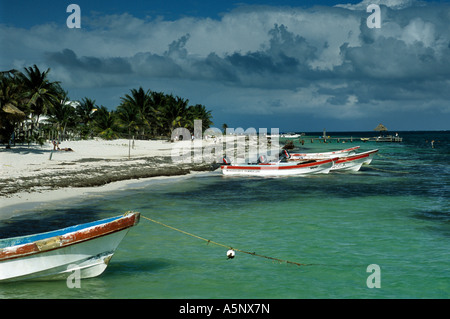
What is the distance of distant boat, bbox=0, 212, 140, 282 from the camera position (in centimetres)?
790

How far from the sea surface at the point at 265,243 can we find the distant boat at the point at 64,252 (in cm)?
62

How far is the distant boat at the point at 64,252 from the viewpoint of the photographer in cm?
790

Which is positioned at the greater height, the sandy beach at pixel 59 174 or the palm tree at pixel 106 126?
the palm tree at pixel 106 126

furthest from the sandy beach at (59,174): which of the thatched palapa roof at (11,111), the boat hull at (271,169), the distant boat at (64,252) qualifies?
the distant boat at (64,252)

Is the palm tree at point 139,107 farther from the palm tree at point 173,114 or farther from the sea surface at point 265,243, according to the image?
the sea surface at point 265,243

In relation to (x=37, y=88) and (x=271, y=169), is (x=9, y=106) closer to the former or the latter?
(x=37, y=88)

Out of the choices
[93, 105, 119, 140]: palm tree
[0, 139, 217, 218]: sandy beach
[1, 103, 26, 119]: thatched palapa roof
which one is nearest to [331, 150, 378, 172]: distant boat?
[0, 139, 217, 218]: sandy beach

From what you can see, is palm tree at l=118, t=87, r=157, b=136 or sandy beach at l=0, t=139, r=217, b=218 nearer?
sandy beach at l=0, t=139, r=217, b=218

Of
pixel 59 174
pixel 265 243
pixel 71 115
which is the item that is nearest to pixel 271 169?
pixel 59 174

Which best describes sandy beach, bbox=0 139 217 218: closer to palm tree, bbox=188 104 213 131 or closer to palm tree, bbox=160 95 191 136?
palm tree, bbox=160 95 191 136

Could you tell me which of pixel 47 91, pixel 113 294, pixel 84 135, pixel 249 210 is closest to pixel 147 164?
pixel 47 91

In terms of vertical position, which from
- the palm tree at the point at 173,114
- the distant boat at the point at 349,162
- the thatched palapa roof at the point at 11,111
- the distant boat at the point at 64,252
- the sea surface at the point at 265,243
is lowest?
the sea surface at the point at 265,243

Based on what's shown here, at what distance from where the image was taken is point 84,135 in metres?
62.0

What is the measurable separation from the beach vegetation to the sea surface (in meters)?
19.8
